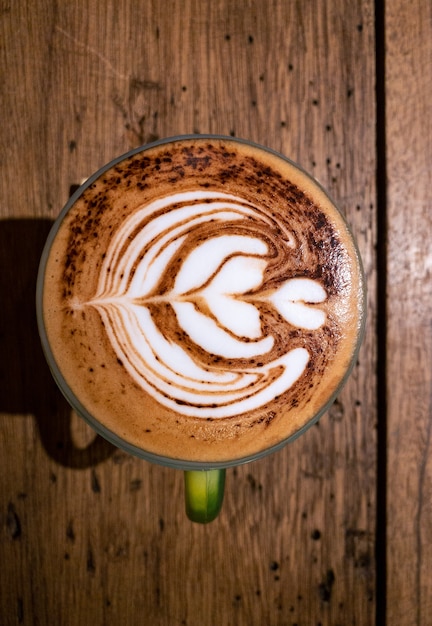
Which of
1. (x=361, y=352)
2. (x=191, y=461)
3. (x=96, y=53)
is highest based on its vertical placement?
(x=96, y=53)

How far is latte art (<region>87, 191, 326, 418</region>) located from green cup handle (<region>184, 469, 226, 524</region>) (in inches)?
3.8

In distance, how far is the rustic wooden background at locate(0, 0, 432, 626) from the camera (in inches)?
26.3

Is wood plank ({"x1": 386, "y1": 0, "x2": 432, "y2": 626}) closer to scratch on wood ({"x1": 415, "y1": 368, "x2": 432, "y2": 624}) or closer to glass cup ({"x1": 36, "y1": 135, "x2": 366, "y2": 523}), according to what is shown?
scratch on wood ({"x1": 415, "y1": 368, "x2": 432, "y2": 624})

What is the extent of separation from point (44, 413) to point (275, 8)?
2.15ft

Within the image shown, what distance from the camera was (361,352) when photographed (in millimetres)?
689

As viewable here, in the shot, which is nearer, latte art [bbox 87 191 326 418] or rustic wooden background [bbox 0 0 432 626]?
latte art [bbox 87 191 326 418]

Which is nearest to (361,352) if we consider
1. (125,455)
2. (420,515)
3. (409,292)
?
(409,292)

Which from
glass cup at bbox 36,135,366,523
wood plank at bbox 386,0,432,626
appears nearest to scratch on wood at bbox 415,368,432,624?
wood plank at bbox 386,0,432,626

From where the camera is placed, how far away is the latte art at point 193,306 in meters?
0.46

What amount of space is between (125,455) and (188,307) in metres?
0.32

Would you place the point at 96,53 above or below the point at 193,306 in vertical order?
above

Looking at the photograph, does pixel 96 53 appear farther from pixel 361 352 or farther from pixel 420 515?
pixel 420 515

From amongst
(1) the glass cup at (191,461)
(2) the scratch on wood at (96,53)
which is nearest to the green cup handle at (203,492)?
(1) the glass cup at (191,461)

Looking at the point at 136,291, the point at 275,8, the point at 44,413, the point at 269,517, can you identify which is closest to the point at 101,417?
the point at 136,291
